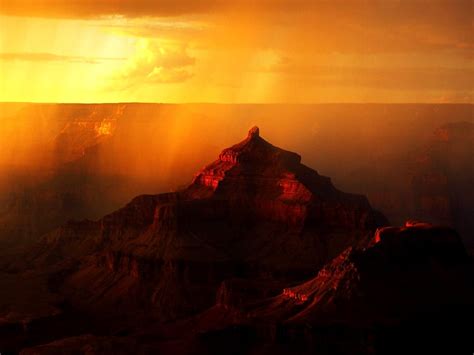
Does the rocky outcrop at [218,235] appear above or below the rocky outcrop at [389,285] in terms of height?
above

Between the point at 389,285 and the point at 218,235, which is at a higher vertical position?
the point at 218,235

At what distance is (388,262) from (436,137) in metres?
83.0

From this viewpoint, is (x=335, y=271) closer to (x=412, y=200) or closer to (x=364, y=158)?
(x=412, y=200)

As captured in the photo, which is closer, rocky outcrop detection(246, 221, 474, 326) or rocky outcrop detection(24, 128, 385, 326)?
rocky outcrop detection(246, 221, 474, 326)

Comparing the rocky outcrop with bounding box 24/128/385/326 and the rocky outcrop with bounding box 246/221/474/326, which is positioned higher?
the rocky outcrop with bounding box 24/128/385/326

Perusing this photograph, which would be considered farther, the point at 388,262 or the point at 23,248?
the point at 23,248

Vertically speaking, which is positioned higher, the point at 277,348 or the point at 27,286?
the point at 27,286

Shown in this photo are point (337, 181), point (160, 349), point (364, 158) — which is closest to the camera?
point (160, 349)

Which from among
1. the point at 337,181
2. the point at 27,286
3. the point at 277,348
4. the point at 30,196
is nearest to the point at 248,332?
the point at 277,348

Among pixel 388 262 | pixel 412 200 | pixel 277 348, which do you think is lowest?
pixel 277 348

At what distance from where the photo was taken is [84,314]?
105 m

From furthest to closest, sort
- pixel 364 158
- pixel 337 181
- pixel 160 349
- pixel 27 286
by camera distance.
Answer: pixel 364 158 → pixel 337 181 → pixel 27 286 → pixel 160 349

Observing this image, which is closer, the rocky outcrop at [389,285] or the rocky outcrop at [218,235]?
the rocky outcrop at [389,285]

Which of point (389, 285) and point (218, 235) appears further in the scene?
point (218, 235)
